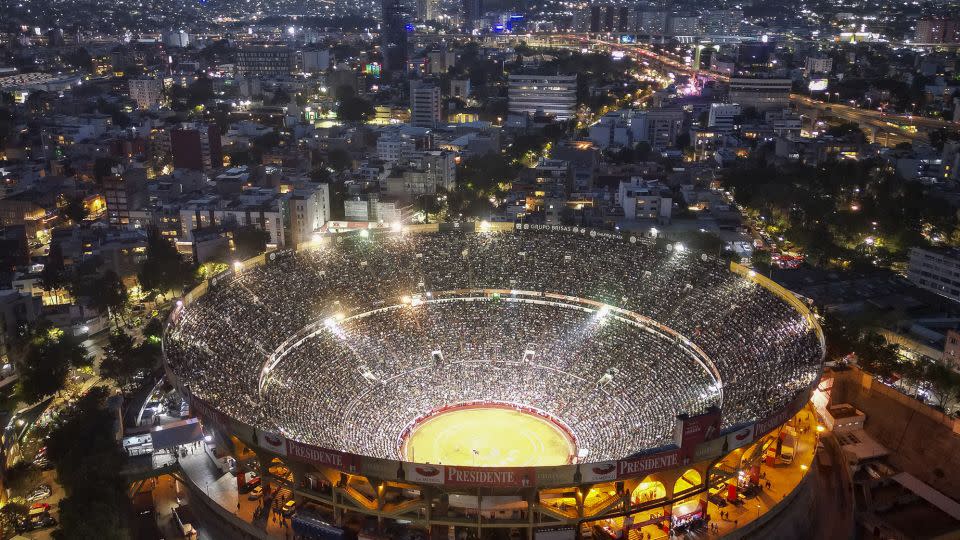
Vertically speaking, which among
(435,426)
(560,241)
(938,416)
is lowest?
(435,426)

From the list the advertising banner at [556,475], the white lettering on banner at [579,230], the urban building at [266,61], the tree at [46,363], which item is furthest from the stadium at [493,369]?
the urban building at [266,61]

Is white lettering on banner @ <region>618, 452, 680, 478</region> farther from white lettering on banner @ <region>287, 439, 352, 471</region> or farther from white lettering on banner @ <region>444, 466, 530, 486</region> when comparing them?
white lettering on banner @ <region>287, 439, 352, 471</region>

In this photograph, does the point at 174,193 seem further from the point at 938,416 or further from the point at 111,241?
the point at 938,416

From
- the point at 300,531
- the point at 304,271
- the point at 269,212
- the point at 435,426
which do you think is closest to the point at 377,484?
the point at 300,531

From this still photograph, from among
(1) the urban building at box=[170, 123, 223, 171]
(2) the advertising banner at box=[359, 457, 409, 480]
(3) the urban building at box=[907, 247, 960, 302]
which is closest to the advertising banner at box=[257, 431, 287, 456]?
(2) the advertising banner at box=[359, 457, 409, 480]

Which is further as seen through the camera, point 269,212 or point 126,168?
point 126,168

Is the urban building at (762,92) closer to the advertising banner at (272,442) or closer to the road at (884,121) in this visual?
the road at (884,121)
